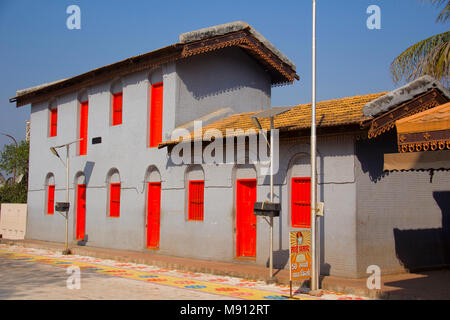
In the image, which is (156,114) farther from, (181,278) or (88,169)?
(181,278)

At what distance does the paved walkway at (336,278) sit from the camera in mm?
10164

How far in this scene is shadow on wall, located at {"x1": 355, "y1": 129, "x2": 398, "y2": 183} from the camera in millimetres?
12477

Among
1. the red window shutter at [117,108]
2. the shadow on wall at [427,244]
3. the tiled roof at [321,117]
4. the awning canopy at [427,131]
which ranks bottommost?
the shadow on wall at [427,244]

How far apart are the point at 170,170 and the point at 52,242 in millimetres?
8968

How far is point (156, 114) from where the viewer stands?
18.5 m

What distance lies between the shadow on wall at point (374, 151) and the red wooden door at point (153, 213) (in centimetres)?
821

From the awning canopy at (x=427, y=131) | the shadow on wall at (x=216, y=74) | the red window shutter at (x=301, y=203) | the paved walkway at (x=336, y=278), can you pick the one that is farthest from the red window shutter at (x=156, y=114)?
the awning canopy at (x=427, y=131)

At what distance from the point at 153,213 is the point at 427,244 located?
9538 millimetres

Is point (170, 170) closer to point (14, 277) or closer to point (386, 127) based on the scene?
point (14, 277)

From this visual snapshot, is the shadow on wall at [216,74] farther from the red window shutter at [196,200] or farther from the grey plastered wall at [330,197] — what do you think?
the grey plastered wall at [330,197]

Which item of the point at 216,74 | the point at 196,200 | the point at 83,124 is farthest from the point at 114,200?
the point at 216,74

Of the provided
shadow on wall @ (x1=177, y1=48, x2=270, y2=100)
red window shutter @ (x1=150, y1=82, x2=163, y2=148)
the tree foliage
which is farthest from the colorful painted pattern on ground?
the tree foliage

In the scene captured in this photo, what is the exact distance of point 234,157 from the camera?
15.2 metres

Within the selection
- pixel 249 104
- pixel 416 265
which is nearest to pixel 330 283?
pixel 416 265
